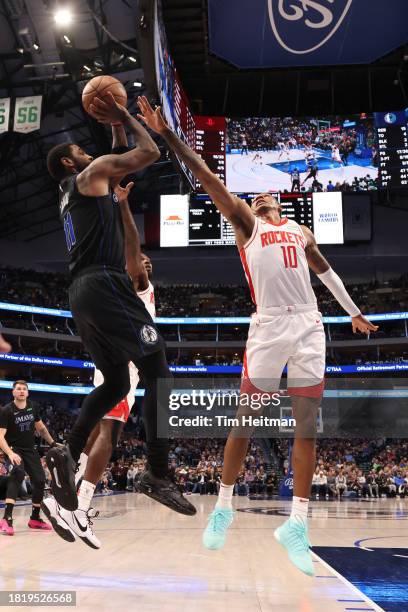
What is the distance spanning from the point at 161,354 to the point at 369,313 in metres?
29.0

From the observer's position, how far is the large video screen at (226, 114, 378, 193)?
17406 millimetres

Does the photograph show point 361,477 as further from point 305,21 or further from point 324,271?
point 324,271

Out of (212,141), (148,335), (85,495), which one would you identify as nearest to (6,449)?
(85,495)

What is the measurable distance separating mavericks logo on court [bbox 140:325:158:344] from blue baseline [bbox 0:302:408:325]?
87.9ft

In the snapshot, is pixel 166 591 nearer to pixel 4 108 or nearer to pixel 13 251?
pixel 4 108

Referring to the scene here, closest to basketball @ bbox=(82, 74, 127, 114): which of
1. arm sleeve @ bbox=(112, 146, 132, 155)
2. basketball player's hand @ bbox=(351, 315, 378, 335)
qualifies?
arm sleeve @ bbox=(112, 146, 132, 155)

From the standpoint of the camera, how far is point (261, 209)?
13.5 feet

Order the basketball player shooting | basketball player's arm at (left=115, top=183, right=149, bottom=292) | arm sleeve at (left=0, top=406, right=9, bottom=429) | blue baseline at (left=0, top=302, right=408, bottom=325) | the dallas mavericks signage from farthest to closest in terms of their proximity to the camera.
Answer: blue baseline at (left=0, top=302, right=408, bottom=325)
the dallas mavericks signage
arm sleeve at (left=0, top=406, right=9, bottom=429)
basketball player's arm at (left=115, top=183, right=149, bottom=292)
the basketball player shooting

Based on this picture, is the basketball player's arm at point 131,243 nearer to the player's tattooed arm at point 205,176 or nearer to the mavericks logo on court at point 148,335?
the player's tattooed arm at point 205,176

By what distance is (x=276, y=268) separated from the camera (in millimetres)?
3803

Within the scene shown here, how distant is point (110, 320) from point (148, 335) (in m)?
0.24

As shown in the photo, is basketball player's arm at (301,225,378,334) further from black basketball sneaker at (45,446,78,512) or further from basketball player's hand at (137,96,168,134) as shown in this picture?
black basketball sneaker at (45,446,78,512)

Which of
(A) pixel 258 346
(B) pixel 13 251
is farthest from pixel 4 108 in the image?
(B) pixel 13 251

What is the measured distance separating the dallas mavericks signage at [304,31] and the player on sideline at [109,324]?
12.1m
